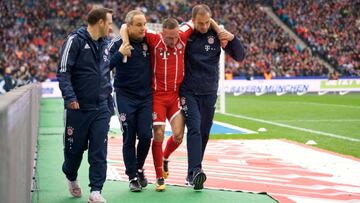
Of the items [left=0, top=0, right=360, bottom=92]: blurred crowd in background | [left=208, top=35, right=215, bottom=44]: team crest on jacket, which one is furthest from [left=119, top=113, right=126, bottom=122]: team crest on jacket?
[left=0, top=0, right=360, bottom=92]: blurred crowd in background

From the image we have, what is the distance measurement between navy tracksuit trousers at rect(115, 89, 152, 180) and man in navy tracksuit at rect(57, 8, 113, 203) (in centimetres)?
62

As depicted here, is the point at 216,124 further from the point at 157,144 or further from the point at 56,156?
the point at 157,144

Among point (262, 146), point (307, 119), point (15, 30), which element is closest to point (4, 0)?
point (15, 30)

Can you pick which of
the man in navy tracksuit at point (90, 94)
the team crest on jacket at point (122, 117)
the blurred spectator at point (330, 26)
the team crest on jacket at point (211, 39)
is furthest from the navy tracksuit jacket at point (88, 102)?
the blurred spectator at point (330, 26)

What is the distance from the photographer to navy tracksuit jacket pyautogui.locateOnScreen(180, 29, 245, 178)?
24.5ft

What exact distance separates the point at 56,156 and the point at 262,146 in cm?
404

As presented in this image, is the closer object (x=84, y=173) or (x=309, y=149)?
(x=84, y=173)

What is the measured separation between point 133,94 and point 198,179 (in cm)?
116

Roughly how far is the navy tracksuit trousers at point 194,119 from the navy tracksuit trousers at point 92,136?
1.21 metres

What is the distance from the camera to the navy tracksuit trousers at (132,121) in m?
7.21

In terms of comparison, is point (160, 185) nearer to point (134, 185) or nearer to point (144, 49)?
point (134, 185)

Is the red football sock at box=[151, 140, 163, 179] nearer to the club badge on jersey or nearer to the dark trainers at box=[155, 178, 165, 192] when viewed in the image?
the dark trainers at box=[155, 178, 165, 192]

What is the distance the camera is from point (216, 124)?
735 inches

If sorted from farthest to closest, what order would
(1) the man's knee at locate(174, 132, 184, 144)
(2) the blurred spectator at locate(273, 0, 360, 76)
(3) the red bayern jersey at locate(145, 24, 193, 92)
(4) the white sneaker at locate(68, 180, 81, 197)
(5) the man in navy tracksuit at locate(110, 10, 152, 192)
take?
(2) the blurred spectator at locate(273, 0, 360, 76) < (1) the man's knee at locate(174, 132, 184, 144) < (3) the red bayern jersey at locate(145, 24, 193, 92) < (5) the man in navy tracksuit at locate(110, 10, 152, 192) < (4) the white sneaker at locate(68, 180, 81, 197)
